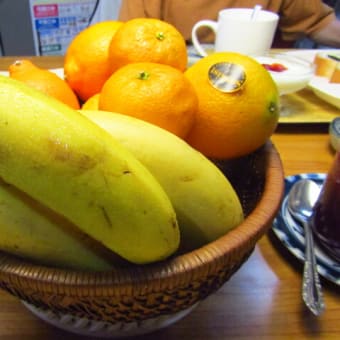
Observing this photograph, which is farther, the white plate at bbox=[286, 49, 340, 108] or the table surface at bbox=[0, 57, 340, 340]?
the white plate at bbox=[286, 49, 340, 108]

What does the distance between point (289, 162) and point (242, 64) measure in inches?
9.8

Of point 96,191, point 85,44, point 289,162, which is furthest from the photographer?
point 289,162

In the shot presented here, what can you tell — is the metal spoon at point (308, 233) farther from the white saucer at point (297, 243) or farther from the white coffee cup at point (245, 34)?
the white coffee cup at point (245, 34)

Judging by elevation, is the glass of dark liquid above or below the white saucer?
above

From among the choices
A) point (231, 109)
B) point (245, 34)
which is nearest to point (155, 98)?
point (231, 109)

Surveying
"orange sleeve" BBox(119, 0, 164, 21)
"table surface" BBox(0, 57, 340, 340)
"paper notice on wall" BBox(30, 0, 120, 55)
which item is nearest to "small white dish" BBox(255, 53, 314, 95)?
"table surface" BBox(0, 57, 340, 340)

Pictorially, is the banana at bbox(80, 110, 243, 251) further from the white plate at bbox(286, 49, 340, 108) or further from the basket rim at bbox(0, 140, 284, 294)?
the white plate at bbox(286, 49, 340, 108)

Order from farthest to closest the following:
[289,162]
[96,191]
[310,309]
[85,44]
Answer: [289,162] < [85,44] < [310,309] < [96,191]

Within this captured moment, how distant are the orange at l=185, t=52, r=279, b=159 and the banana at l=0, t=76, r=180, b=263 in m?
0.17

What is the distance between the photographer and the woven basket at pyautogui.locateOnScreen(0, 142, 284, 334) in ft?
0.79

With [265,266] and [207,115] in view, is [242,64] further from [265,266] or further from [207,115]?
[265,266]

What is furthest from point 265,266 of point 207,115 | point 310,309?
point 207,115

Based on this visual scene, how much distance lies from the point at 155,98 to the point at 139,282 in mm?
172

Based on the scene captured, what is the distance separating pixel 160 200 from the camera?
23cm
